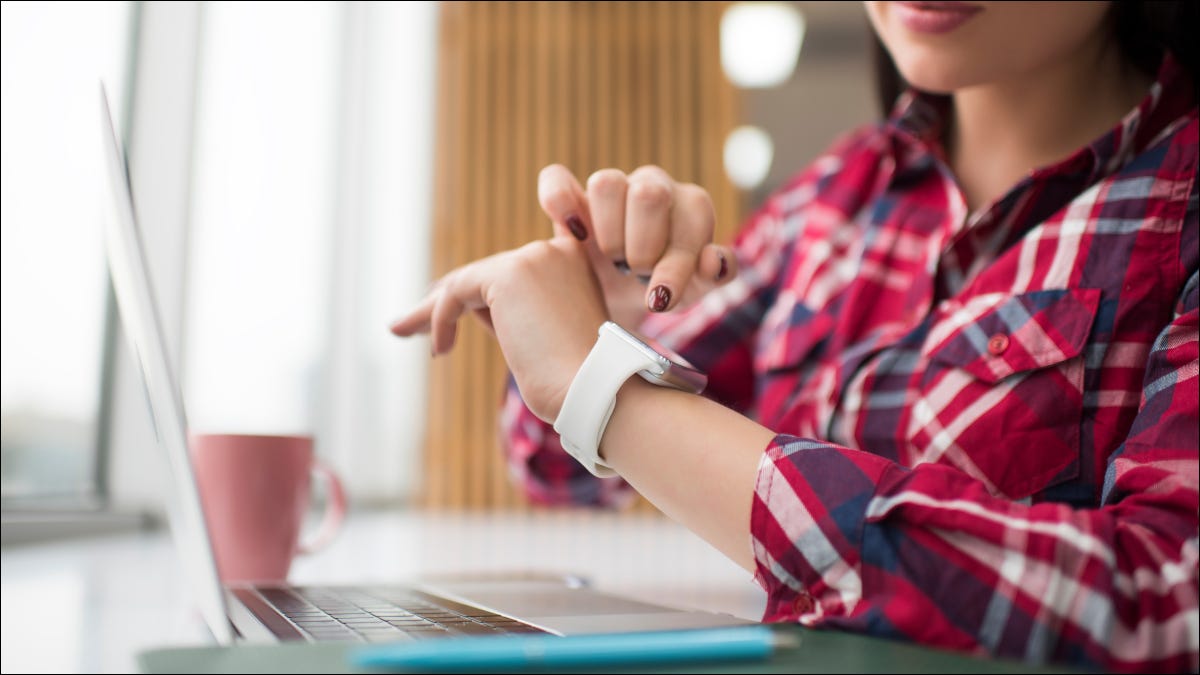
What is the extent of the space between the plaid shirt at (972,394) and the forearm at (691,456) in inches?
0.5

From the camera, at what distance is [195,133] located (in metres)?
1.72

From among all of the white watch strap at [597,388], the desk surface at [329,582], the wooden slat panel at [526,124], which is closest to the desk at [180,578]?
the desk surface at [329,582]

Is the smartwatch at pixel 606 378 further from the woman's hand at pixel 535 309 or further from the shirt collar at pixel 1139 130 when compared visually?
the shirt collar at pixel 1139 130

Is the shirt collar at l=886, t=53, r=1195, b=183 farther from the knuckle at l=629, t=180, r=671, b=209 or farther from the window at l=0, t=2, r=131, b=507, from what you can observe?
the window at l=0, t=2, r=131, b=507

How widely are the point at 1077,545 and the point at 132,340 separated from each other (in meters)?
0.42

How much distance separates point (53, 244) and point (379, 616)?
0.88 meters

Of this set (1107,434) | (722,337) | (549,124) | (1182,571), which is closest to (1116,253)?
(1107,434)

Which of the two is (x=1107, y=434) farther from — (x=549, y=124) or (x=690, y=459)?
(x=549, y=124)

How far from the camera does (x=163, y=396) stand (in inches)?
15.2

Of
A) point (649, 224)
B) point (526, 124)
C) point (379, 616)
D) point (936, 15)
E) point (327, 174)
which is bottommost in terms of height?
point (379, 616)

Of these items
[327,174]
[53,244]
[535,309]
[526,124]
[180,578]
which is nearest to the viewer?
[535,309]

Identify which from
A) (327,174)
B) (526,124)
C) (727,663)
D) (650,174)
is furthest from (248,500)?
(526,124)

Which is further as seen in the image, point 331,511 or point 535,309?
point 331,511

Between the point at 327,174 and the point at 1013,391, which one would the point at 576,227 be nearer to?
the point at 1013,391
